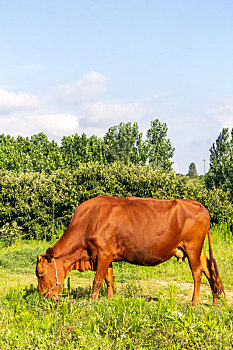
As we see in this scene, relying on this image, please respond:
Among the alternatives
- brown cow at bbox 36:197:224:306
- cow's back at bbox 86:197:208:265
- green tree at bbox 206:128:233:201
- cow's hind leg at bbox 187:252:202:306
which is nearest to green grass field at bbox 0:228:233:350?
brown cow at bbox 36:197:224:306

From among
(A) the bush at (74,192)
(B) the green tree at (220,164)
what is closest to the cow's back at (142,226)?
Answer: (A) the bush at (74,192)

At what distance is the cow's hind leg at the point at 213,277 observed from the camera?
6.60 meters

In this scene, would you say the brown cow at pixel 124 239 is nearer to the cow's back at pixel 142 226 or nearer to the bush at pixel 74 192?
the cow's back at pixel 142 226

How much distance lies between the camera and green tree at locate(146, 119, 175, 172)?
2630 centimetres

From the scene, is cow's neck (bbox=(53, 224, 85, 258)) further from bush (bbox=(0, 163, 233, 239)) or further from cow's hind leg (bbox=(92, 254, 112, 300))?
bush (bbox=(0, 163, 233, 239))

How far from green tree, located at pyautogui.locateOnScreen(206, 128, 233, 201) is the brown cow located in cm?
1552

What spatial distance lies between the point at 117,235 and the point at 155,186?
800 cm

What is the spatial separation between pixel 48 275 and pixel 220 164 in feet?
61.4

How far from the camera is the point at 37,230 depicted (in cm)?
1395

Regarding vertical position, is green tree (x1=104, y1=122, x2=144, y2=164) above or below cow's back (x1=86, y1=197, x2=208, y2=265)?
above

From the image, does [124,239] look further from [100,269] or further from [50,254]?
[50,254]

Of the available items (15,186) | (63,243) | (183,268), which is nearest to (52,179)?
(15,186)

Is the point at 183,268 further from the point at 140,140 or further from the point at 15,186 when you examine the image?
the point at 140,140

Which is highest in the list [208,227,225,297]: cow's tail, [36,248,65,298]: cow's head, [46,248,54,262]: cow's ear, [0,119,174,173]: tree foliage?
[0,119,174,173]: tree foliage
